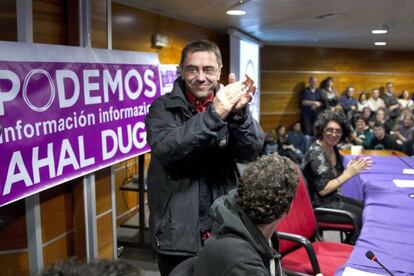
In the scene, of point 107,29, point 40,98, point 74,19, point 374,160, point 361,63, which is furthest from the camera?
point 361,63

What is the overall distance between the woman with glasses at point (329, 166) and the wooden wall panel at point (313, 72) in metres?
6.49

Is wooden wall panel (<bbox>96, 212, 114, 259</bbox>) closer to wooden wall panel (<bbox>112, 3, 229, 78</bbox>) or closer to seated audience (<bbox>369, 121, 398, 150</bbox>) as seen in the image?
wooden wall panel (<bbox>112, 3, 229, 78</bbox>)

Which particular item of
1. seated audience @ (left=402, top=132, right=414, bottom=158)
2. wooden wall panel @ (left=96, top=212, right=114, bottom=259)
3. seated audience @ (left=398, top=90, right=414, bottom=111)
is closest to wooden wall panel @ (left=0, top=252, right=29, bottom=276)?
wooden wall panel @ (left=96, top=212, right=114, bottom=259)

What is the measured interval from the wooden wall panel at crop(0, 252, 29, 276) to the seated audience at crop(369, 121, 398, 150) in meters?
4.79

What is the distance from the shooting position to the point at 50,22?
8.14 feet

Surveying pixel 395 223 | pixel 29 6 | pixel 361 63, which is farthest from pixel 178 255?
pixel 361 63

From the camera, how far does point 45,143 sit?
2145 millimetres

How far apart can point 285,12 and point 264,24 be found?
114 centimetres

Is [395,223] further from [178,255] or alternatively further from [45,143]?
[45,143]

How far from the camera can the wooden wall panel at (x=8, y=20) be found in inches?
84.4

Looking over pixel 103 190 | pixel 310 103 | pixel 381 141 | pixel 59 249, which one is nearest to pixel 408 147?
pixel 381 141

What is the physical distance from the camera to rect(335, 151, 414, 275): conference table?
173cm

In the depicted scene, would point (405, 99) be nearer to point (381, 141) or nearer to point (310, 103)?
point (310, 103)

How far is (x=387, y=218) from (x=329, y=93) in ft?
23.9
